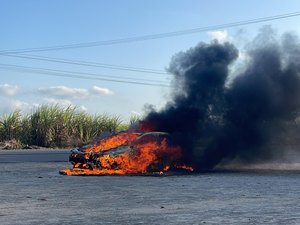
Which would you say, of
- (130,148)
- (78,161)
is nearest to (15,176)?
(78,161)

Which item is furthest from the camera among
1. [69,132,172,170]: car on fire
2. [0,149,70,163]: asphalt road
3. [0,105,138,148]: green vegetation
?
[0,105,138,148]: green vegetation

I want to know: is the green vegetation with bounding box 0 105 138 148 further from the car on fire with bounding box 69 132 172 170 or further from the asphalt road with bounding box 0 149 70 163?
the car on fire with bounding box 69 132 172 170

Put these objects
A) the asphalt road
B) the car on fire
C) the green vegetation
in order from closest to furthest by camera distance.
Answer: the car on fire → the asphalt road → the green vegetation

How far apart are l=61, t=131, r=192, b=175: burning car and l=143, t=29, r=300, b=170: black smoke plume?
2595 millimetres

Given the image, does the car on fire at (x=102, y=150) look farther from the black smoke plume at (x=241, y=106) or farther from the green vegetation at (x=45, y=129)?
the green vegetation at (x=45, y=129)

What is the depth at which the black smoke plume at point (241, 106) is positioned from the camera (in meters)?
22.6

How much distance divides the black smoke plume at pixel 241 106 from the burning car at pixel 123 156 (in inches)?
102

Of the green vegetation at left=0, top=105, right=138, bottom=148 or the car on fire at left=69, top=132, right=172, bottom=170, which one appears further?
the green vegetation at left=0, top=105, right=138, bottom=148

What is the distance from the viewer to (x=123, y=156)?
18.9 metres

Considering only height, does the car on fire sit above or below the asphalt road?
above

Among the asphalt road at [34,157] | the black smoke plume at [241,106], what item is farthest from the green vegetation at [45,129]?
the black smoke plume at [241,106]

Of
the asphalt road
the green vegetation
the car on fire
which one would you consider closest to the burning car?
the car on fire

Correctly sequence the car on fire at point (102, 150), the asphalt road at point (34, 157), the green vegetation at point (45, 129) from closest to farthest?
the car on fire at point (102, 150), the asphalt road at point (34, 157), the green vegetation at point (45, 129)

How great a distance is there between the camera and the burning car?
18891 mm
